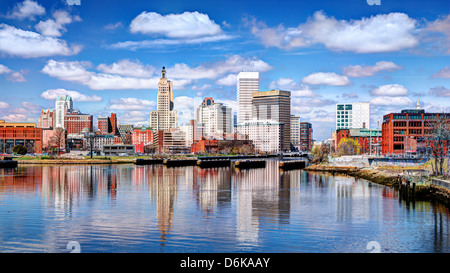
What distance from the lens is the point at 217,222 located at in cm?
4109

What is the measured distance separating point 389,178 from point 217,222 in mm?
47809

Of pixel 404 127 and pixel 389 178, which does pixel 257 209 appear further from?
pixel 404 127

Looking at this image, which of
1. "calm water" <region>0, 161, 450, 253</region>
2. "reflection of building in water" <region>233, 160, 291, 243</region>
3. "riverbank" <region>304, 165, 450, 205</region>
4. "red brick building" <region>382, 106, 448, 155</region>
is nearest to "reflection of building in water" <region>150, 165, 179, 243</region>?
→ "calm water" <region>0, 161, 450, 253</region>

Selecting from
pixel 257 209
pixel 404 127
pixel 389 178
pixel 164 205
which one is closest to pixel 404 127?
pixel 404 127

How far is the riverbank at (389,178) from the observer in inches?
2053

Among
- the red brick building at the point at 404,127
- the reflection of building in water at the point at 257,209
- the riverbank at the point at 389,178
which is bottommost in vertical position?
the reflection of building in water at the point at 257,209

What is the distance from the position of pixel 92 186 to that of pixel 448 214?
166 feet

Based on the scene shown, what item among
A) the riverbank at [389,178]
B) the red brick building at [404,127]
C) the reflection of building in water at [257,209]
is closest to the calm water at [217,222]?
the reflection of building in water at [257,209]

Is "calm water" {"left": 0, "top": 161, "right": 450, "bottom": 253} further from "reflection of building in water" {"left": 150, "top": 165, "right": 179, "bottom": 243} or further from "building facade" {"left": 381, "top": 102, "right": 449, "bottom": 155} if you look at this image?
"building facade" {"left": 381, "top": 102, "right": 449, "bottom": 155}

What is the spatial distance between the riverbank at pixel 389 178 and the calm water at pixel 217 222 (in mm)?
2314

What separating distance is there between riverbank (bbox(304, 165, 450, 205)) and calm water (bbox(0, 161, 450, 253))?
2.31 m

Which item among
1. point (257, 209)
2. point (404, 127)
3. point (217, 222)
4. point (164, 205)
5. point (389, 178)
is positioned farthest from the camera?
point (404, 127)

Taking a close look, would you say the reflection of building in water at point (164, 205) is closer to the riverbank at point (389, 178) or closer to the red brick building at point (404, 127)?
the riverbank at point (389, 178)
